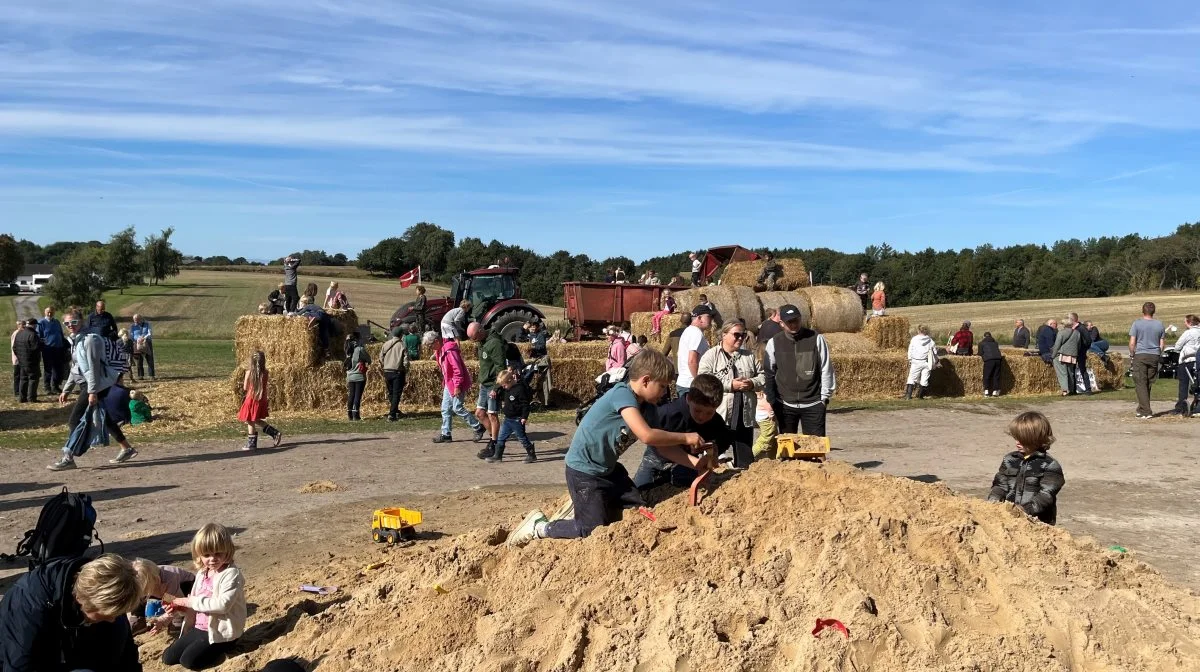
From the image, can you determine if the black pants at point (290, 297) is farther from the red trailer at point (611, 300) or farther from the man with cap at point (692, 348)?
the man with cap at point (692, 348)

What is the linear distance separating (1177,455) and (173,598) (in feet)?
42.2

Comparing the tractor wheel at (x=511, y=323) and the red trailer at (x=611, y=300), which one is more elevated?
the red trailer at (x=611, y=300)

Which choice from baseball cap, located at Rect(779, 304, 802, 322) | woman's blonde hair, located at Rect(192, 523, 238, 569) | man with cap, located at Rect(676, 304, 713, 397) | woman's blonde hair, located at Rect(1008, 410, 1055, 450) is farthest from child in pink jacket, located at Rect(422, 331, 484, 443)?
woman's blonde hair, located at Rect(1008, 410, 1055, 450)

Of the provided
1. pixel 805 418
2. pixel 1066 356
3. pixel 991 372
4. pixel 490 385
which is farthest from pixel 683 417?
pixel 1066 356

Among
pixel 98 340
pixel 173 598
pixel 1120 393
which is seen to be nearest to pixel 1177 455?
pixel 1120 393

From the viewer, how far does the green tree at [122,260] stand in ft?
236

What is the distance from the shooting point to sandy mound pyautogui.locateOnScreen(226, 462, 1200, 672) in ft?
15.0

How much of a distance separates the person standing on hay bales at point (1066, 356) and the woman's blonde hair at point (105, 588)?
68.0 feet

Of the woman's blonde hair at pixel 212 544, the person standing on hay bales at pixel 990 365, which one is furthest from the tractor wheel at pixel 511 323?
the woman's blonde hair at pixel 212 544

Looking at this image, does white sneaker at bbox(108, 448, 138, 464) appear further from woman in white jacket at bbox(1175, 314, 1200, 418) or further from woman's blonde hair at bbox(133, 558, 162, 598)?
woman in white jacket at bbox(1175, 314, 1200, 418)

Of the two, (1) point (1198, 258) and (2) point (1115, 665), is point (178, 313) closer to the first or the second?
(2) point (1115, 665)

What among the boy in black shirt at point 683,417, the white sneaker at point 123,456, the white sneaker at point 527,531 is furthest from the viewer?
the white sneaker at point 123,456

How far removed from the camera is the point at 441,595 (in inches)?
217

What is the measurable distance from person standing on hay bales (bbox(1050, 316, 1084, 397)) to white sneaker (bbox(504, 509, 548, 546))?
18042 millimetres
